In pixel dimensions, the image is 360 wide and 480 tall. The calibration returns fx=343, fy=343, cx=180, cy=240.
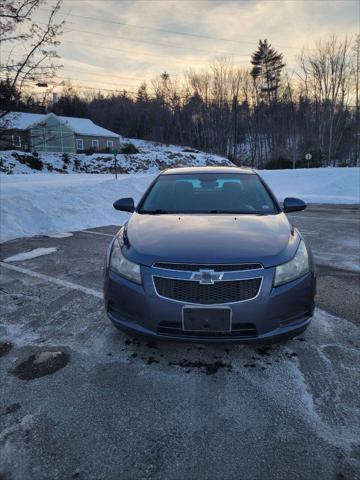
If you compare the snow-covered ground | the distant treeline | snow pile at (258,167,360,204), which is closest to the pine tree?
the distant treeline

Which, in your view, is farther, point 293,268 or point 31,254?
point 31,254

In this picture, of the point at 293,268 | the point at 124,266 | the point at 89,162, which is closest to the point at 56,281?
the point at 124,266

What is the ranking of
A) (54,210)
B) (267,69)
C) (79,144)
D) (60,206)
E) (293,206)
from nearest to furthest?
(293,206)
(54,210)
(60,206)
(79,144)
(267,69)

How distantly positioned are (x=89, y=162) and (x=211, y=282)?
112ft

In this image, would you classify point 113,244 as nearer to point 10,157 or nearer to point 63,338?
point 63,338

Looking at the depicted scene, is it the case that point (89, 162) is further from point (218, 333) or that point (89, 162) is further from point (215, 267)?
point (218, 333)

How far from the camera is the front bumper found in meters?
2.39

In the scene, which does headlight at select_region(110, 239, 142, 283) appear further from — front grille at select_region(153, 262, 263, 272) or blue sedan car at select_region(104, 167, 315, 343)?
front grille at select_region(153, 262, 263, 272)

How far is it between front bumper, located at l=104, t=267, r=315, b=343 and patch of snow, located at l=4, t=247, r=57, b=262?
391 cm

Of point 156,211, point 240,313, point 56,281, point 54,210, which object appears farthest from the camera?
point 54,210

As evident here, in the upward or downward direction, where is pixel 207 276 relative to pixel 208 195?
downward

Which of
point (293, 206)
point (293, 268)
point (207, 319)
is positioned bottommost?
point (207, 319)

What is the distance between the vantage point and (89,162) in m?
34.3

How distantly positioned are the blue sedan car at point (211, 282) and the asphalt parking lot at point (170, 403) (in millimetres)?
338
